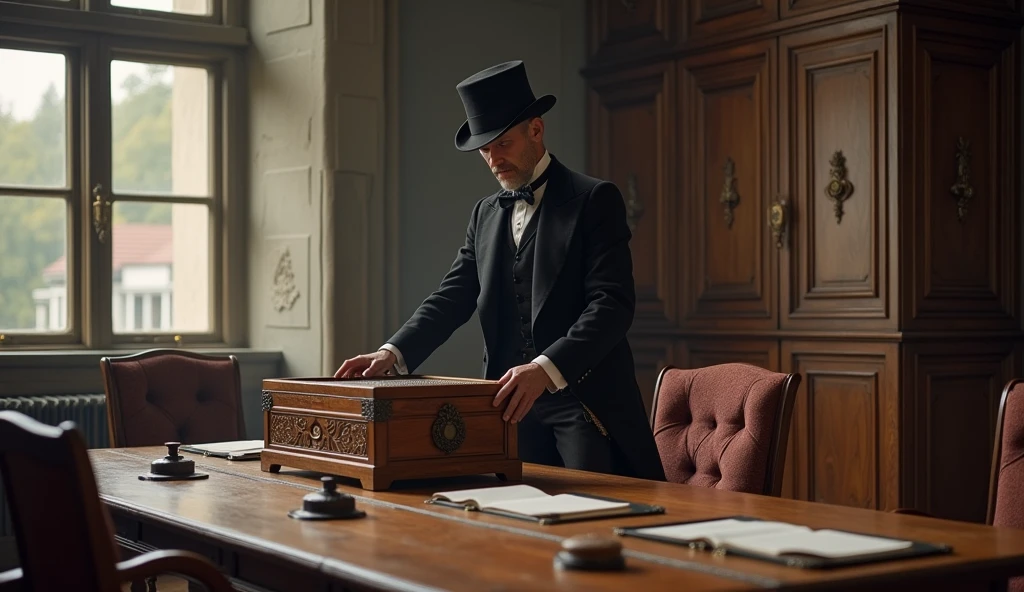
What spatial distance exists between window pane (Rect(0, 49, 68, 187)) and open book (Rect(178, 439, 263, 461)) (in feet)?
6.88

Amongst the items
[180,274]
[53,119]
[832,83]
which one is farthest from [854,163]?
[53,119]

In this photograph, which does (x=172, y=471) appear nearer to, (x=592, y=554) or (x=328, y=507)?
(x=328, y=507)

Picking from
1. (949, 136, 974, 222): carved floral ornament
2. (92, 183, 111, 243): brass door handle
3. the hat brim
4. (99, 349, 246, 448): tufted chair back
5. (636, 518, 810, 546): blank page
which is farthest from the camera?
(92, 183, 111, 243): brass door handle

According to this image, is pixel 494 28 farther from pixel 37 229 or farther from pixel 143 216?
pixel 37 229

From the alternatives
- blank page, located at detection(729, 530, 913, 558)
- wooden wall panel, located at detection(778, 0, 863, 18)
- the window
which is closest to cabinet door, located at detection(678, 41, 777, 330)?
wooden wall panel, located at detection(778, 0, 863, 18)

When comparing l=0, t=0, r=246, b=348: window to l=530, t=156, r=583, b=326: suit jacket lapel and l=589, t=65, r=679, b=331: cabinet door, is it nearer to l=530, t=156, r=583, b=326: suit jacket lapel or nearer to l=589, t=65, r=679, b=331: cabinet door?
l=589, t=65, r=679, b=331: cabinet door

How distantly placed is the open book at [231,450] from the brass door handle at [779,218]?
7.81 feet

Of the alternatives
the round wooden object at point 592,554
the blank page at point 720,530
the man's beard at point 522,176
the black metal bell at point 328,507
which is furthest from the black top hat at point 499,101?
the round wooden object at point 592,554

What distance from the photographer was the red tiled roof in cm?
502

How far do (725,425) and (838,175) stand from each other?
79.4 inches

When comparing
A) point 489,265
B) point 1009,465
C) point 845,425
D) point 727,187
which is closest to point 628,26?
point 727,187

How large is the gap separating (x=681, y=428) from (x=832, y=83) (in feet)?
6.92

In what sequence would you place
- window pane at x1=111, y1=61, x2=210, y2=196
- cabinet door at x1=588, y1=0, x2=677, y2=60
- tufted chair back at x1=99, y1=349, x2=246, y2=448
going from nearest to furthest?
tufted chair back at x1=99, y1=349, x2=246, y2=448 < window pane at x1=111, y1=61, x2=210, y2=196 < cabinet door at x1=588, y1=0, x2=677, y2=60

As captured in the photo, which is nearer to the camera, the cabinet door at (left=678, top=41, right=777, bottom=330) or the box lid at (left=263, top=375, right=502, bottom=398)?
the box lid at (left=263, top=375, right=502, bottom=398)
